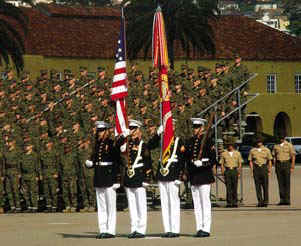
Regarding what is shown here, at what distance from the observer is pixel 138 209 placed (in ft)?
68.0

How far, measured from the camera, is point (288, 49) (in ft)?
283

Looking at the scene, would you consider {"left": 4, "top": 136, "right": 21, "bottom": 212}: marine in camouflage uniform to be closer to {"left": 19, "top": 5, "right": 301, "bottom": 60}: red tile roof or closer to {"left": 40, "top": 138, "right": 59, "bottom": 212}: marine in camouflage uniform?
{"left": 40, "top": 138, "right": 59, "bottom": 212}: marine in camouflage uniform

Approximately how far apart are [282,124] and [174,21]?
86.1 feet

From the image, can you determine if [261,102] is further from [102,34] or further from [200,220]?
[200,220]

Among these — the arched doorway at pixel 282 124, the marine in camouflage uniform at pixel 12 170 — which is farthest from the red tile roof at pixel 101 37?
the marine in camouflage uniform at pixel 12 170

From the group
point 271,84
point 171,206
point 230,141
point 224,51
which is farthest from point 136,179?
point 271,84

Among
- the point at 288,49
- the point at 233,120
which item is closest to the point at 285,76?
the point at 288,49

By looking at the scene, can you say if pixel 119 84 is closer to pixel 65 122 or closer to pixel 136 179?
pixel 136 179

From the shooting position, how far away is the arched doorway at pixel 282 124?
275 feet

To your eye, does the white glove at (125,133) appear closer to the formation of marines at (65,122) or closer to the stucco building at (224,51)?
the formation of marines at (65,122)

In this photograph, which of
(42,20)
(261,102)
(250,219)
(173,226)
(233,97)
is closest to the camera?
(173,226)

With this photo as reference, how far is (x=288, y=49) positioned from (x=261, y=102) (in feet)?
17.0

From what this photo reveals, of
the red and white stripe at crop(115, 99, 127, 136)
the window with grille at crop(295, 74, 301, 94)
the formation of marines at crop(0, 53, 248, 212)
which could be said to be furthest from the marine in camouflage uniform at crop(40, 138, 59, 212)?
the window with grille at crop(295, 74, 301, 94)

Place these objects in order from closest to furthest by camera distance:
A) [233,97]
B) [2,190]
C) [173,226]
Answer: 1. [173,226]
2. [2,190]
3. [233,97]
